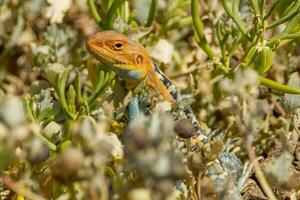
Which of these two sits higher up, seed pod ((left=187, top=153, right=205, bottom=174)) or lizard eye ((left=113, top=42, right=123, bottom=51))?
seed pod ((left=187, top=153, right=205, bottom=174))

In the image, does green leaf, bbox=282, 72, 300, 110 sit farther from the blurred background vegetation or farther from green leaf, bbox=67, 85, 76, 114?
green leaf, bbox=67, 85, 76, 114

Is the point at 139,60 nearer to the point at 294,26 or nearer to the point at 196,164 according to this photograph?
the point at 294,26

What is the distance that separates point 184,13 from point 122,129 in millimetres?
1577

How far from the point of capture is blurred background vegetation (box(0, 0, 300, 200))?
2133mm

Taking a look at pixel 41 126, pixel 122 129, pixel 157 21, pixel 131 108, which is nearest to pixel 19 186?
pixel 41 126

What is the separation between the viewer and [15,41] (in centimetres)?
507

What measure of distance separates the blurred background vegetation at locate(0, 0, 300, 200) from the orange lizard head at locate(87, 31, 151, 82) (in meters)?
0.06

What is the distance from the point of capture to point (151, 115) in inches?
104

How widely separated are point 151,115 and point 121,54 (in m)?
1.84

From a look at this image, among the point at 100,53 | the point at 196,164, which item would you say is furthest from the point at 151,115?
the point at 100,53

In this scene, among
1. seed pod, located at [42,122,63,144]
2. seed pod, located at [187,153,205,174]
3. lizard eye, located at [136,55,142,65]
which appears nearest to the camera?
seed pod, located at [187,153,205,174]

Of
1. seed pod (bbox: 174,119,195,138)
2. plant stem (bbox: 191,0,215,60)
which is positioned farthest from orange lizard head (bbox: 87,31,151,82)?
seed pod (bbox: 174,119,195,138)

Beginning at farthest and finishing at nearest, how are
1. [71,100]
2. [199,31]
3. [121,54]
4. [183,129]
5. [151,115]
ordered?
[121,54], [199,31], [71,100], [183,129], [151,115]

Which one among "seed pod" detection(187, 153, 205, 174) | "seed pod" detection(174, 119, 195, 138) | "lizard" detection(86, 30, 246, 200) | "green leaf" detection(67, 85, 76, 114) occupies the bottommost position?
"lizard" detection(86, 30, 246, 200)
